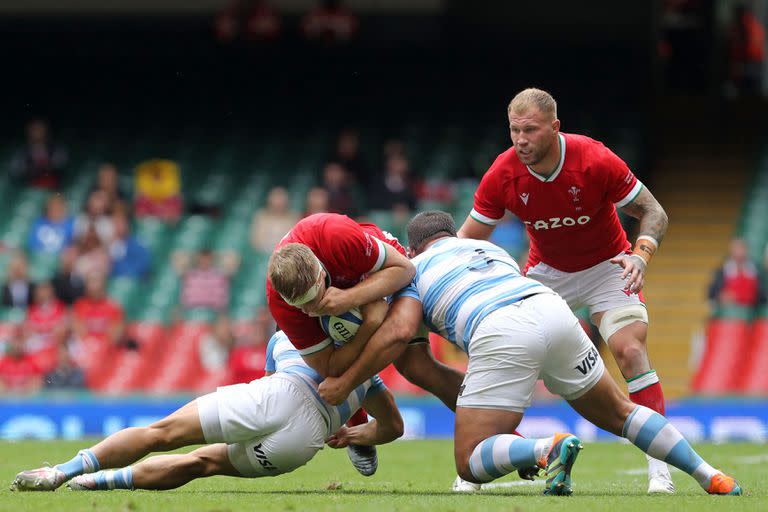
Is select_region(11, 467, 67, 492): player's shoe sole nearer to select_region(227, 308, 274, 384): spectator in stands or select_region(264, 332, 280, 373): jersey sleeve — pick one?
select_region(264, 332, 280, 373): jersey sleeve

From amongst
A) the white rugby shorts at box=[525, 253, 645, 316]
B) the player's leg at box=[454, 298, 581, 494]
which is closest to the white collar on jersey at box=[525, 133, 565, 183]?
the white rugby shorts at box=[525, 253, 645, 316]

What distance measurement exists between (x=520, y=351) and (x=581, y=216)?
1.52m

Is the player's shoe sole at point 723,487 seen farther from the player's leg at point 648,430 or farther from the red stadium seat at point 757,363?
the red stadium seat at point 757,363

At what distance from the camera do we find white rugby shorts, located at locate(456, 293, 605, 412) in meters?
7.32

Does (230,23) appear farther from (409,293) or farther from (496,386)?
(496,386)

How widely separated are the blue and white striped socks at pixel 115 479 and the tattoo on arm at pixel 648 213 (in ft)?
10.6

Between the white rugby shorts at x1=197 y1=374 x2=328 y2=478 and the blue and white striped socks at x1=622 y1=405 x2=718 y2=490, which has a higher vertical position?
the white rugby shorts at x1=197 y1=374 x2=328 y2=478

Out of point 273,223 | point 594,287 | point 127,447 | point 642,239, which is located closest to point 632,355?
point 594,287

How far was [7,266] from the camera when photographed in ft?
60.5

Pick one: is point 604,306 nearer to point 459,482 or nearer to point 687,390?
point 459,482

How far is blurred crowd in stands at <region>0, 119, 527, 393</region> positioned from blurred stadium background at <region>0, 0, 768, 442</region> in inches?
1.3

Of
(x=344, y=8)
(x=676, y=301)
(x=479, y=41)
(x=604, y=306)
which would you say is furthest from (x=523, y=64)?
(x=604, y=306)

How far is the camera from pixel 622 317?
866 centimetres

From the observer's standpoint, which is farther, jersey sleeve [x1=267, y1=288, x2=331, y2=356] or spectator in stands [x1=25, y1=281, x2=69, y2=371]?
spectator in stands [x1=25, y1=281, x2=69, y2=371]
